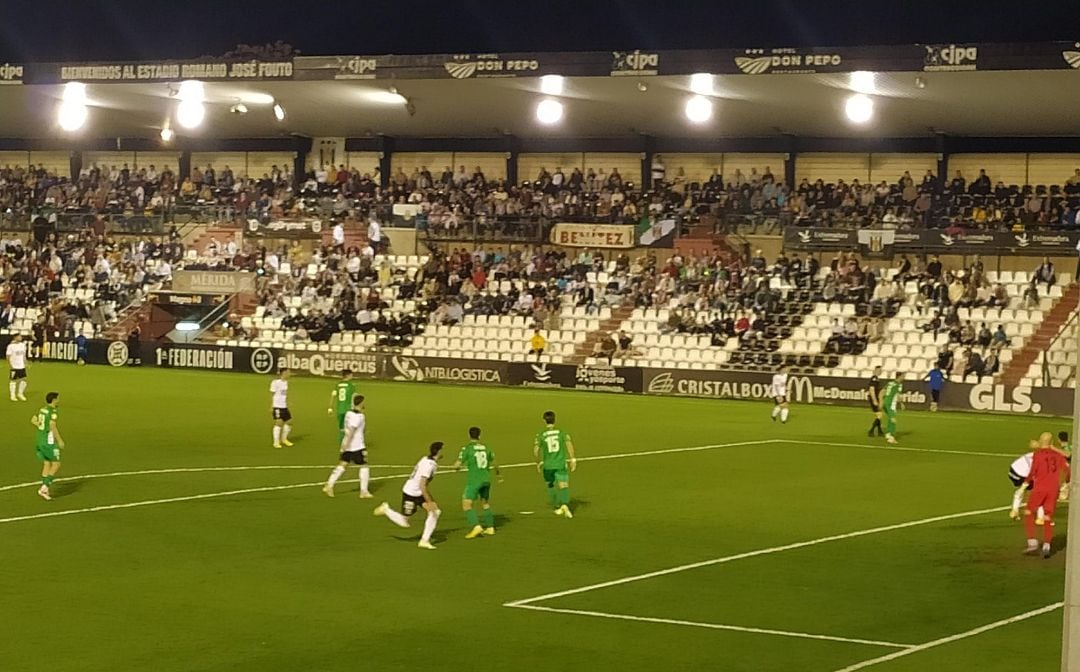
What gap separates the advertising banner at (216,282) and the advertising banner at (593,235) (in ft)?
39.1

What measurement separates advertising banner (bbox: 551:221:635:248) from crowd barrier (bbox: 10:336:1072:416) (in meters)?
7.51

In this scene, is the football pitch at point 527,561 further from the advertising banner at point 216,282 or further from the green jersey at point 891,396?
the advertising banner at point 216,282

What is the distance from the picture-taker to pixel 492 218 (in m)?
57.2

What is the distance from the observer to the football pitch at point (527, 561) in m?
14.1

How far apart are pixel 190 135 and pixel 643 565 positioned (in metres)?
50.3

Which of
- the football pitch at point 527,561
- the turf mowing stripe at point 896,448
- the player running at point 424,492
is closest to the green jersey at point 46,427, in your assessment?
the football pitch at point 527,561

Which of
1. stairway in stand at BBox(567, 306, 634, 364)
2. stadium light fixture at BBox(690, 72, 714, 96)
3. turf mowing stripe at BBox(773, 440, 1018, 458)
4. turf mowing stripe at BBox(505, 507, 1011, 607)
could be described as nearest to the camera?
turf mowing stripe at BBox(505, 507, 1011, 607)

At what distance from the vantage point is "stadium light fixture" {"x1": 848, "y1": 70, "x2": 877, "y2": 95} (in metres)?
43.4

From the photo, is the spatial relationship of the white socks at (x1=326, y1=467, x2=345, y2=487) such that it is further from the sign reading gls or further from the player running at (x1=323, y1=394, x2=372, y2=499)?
the sign reading gls

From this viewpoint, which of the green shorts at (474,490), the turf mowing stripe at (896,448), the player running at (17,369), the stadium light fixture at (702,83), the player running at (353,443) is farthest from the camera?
the stadium light fixture at (702,83)

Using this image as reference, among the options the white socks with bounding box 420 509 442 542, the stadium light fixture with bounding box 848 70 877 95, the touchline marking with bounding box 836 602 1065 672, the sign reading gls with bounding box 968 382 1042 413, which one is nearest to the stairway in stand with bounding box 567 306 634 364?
the stadium light fixture with bounding box 848 70 877 95

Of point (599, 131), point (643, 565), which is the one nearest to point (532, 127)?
point (599, 131)

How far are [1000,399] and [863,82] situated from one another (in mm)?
10027

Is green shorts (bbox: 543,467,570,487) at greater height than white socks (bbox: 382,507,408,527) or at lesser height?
greater
